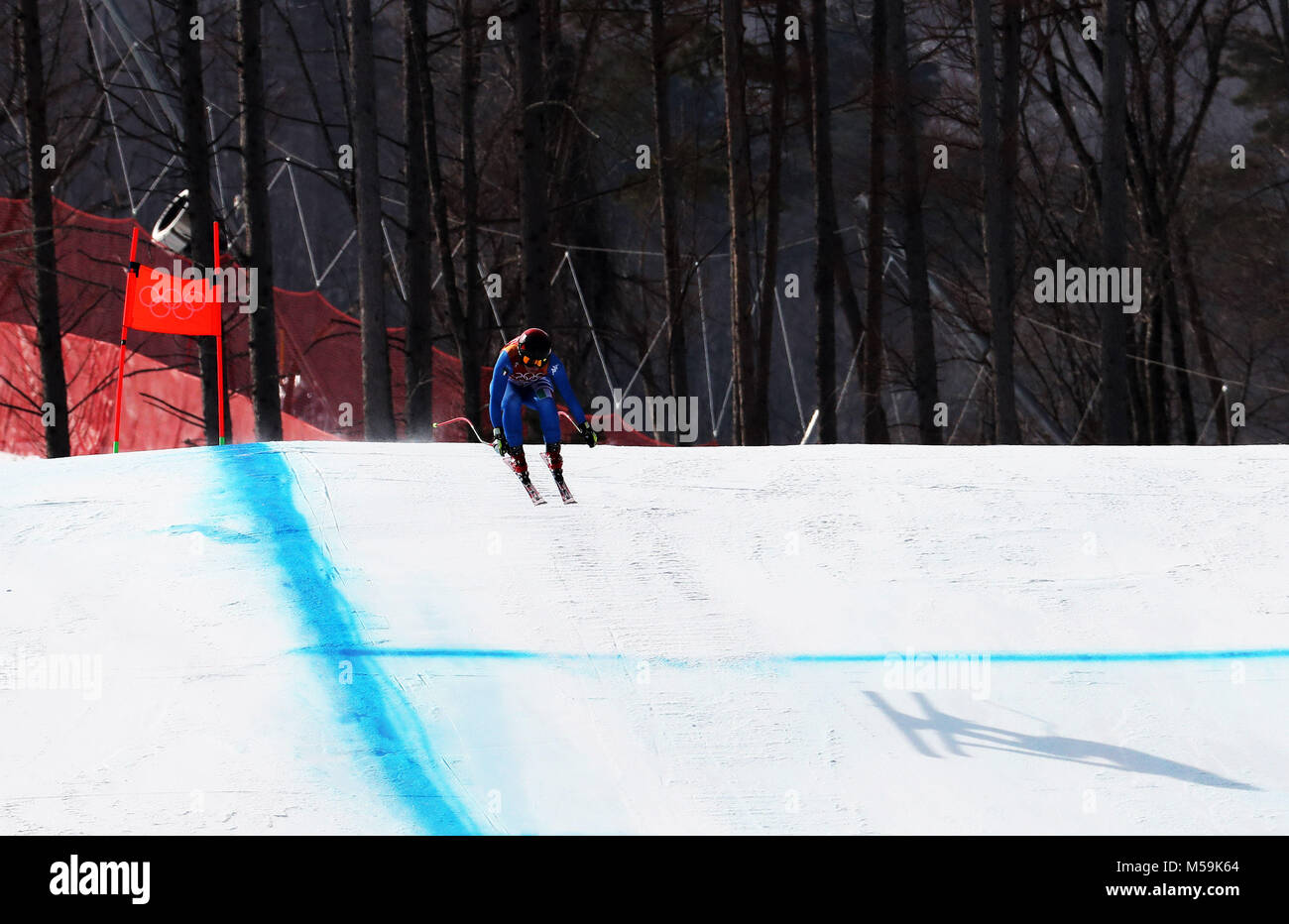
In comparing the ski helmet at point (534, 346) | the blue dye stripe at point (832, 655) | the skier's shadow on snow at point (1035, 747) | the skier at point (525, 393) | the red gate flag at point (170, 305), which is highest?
the red gate flag at point (170, 305)

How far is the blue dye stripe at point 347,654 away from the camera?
5766 mm

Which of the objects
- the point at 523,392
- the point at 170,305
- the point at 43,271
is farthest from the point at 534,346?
the point at 43,271

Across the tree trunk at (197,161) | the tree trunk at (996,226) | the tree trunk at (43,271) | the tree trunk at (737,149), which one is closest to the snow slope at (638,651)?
the tree trunk at (197,161)

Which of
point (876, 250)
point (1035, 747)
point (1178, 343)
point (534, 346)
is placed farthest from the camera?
point (1178, 343)

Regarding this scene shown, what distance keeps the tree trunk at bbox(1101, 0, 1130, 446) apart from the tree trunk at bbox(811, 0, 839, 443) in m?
5.76

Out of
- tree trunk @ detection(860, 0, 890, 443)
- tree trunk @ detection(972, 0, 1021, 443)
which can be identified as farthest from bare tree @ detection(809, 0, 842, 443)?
tree trunk @ detection(972, 0, 1021, 443)

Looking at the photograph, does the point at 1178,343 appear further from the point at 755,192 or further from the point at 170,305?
the point at 170,305

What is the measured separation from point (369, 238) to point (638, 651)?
11.3 metres

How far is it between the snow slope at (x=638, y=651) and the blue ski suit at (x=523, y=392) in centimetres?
70

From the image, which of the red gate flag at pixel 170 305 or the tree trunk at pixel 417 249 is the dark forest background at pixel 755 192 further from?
the red gate flag at pixel 170 305

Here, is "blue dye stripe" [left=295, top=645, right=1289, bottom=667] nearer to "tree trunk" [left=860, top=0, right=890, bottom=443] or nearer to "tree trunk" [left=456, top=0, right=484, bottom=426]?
"tree trunk" [left=456, top=0, right=484, bottom=426]

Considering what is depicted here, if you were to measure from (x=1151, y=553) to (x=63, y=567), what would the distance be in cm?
679

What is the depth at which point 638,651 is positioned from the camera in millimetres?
7352
